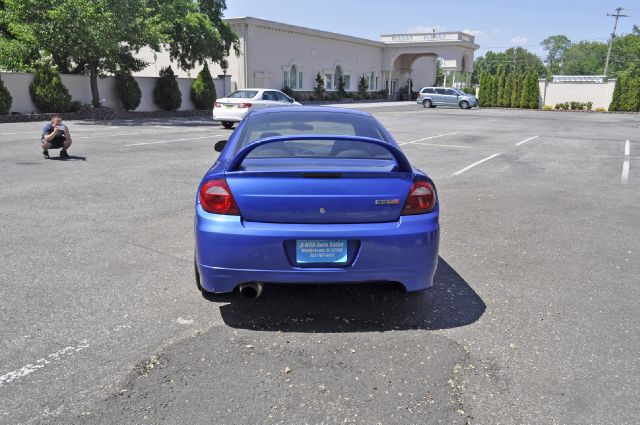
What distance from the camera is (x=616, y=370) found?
10.6ft

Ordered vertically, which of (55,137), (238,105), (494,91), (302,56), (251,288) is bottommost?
(251,288)

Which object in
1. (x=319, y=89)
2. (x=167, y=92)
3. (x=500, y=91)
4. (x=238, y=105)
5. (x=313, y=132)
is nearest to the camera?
(x=313, y=132)

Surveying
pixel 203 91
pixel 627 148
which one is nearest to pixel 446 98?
pixel 203 91

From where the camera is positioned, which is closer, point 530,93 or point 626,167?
point 626,167

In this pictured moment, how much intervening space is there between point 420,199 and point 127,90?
84.5 feet

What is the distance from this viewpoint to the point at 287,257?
3492 millimetres

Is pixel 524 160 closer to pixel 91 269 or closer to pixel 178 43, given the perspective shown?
pixel 91 269

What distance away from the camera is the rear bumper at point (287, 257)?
3467 millimetres

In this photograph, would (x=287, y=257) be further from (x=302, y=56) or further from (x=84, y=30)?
(x=302, y=56)

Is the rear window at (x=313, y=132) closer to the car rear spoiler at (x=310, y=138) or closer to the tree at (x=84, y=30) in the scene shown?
the car rear spoiler at (x=310, y=138)

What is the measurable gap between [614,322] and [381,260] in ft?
6.30

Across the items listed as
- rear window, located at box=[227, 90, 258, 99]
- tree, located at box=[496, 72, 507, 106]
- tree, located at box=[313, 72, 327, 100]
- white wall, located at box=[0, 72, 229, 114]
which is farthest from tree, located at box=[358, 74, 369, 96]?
rear window, located at box=[227, 90, 258, 99]

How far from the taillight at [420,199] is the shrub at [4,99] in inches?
875

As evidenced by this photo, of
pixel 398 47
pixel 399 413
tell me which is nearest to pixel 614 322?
pixel 399 413
